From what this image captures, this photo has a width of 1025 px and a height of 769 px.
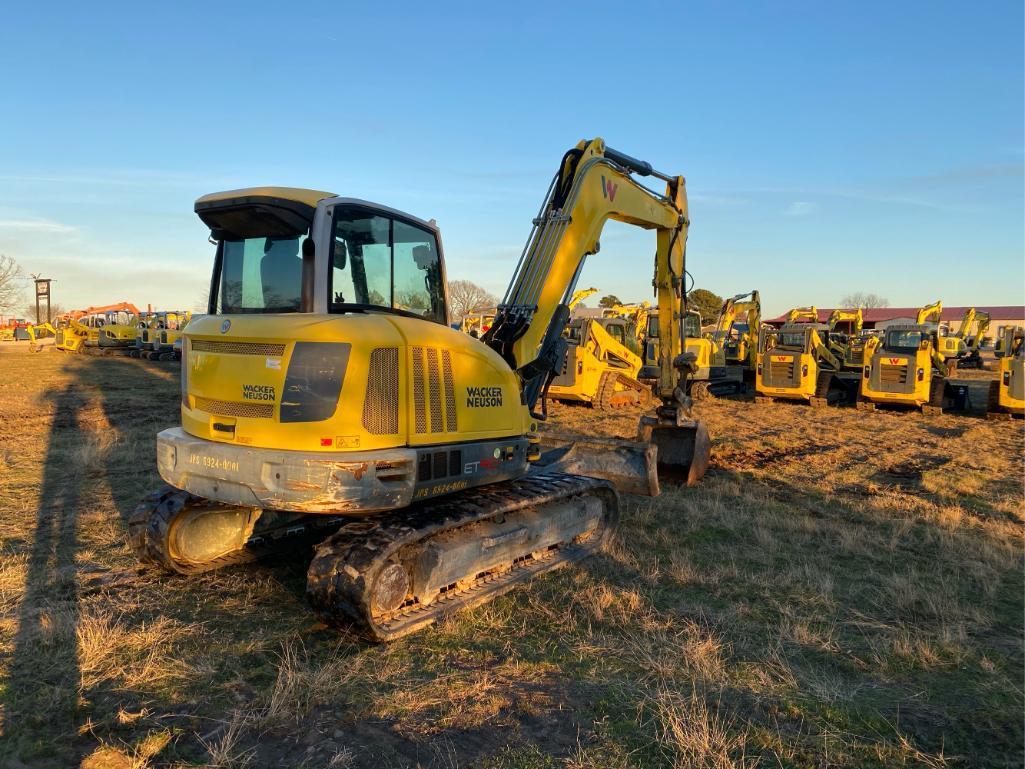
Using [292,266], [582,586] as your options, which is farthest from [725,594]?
[292,266]

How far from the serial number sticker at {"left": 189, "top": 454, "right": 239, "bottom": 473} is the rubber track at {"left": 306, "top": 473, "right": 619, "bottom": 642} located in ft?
2.58

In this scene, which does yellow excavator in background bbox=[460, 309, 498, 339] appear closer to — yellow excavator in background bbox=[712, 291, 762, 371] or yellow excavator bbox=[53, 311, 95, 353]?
yellow excavator in background bbox=[712, 291, 762, 371]

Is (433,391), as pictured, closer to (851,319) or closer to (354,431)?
(354,431)

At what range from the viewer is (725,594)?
571cm

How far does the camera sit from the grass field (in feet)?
11.6

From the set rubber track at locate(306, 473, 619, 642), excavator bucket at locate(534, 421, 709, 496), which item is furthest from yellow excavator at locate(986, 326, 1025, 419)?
rubber track at locate(306, 473, 619, 642)

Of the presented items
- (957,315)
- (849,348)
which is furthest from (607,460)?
(957,315)

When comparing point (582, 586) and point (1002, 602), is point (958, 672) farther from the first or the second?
point (582, 586)

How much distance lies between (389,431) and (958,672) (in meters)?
3.85

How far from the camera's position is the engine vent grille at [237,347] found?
4.71 m

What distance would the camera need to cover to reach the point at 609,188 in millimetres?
7766

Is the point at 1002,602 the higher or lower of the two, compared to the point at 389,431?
lower

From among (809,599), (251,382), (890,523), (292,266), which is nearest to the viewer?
(251,382)

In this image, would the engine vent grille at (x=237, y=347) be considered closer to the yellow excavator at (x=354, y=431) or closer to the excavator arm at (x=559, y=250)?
the yellow excavator at (x=354, y=431)
